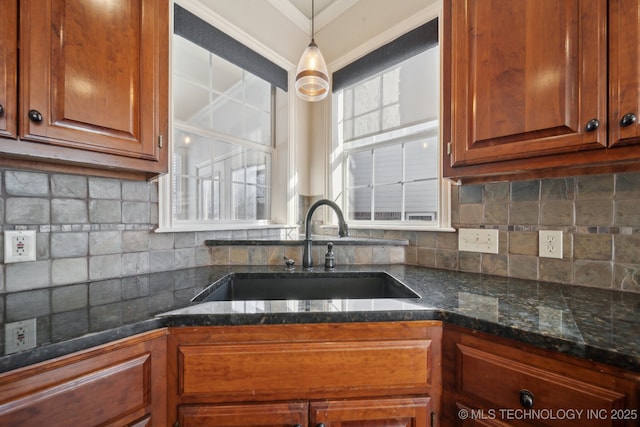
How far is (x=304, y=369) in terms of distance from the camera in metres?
0.78

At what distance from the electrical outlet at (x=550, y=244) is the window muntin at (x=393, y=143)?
0.46 m

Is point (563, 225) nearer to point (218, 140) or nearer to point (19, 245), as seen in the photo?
point (218, 140)

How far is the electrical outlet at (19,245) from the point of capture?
0.96m

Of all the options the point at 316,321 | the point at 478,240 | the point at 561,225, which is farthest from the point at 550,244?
the point at 316,321

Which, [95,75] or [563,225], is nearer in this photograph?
[95,75]

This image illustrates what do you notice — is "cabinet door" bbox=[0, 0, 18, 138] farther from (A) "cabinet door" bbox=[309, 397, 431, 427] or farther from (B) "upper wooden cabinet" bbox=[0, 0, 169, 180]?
(A) "cabinet door" bbox=[309, 397, 431, 427]

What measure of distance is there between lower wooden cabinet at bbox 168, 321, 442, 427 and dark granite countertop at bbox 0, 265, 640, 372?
0.04 metres

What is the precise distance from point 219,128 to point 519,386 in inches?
77.6

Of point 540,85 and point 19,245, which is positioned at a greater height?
point 540,85

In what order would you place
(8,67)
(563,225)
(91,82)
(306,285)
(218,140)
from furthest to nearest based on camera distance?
(218,140), (306,285), (563,225), (91,82), (8,67)

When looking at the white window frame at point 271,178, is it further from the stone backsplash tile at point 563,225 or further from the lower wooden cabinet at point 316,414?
the stone backsplash tile at point 563,225

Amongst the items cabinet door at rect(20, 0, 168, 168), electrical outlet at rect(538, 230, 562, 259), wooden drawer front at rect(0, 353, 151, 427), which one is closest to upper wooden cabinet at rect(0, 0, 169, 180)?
cabinet door at rect(20, 0, 168, 168)

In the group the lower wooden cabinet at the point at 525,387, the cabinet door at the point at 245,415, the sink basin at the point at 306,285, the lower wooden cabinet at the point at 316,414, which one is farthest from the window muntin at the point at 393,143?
the cabinet door at the point at 245,415

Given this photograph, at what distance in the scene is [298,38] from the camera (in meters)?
2.18
